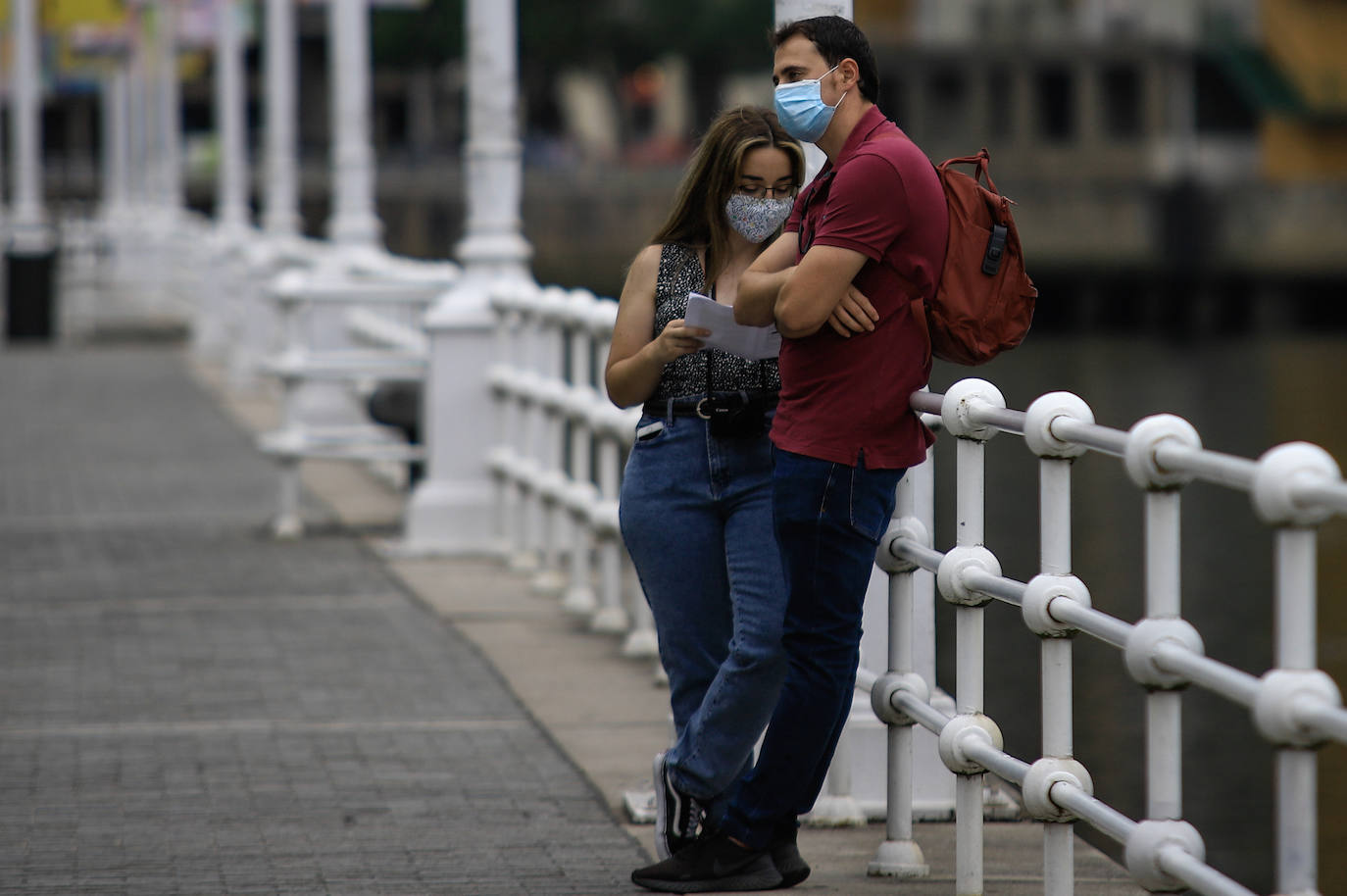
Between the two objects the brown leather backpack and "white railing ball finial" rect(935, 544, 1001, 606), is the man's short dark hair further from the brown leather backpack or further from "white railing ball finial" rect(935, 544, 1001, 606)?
"white railing ball finial" rect(935, 544, 1001, 606)

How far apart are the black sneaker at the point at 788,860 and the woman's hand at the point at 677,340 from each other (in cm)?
109

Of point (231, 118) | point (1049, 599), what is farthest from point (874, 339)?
point (231, 118)

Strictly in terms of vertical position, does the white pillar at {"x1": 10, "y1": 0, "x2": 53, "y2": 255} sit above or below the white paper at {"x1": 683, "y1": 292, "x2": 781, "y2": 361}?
above

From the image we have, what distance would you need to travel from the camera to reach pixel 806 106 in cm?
468

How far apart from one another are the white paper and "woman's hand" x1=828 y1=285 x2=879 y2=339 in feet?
0.98

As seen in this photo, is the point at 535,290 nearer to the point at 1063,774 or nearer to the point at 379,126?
the point at 1063,774

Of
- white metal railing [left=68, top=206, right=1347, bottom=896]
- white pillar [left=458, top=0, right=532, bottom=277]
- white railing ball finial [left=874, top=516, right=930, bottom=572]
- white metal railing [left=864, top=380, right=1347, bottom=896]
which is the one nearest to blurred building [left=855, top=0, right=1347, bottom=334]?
white pillar [left=458, top=0, right=532, bottom=277]

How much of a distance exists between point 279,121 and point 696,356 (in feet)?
54.4

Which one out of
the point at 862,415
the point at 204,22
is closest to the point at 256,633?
the point at 862,415

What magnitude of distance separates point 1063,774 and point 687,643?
1087 millimetres

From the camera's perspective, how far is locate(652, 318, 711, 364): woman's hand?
5008mm

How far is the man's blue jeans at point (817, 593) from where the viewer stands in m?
4.79

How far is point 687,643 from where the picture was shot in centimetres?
530

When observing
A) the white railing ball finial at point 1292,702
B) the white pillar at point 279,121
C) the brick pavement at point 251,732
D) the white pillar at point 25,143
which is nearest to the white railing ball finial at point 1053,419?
the white railing ball finial at point 1292,702
